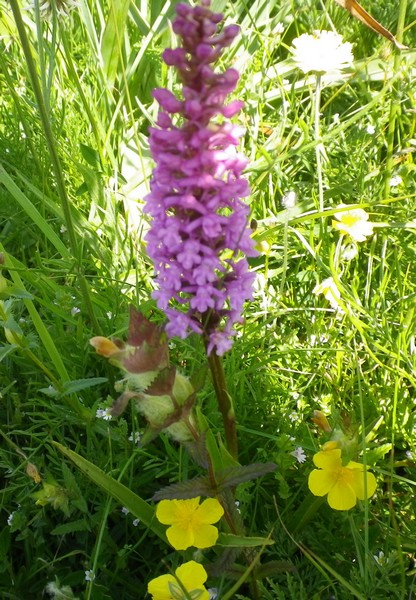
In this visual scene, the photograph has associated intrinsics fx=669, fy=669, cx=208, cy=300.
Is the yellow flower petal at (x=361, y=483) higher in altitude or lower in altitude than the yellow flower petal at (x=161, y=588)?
higher

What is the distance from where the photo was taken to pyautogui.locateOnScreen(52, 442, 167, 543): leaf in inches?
35.6

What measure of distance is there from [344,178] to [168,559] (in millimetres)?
979

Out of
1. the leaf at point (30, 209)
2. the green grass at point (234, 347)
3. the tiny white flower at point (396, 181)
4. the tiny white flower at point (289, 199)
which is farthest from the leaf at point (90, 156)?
the tiny white flower at point (396, 181)

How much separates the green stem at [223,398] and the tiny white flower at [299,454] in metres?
0.20

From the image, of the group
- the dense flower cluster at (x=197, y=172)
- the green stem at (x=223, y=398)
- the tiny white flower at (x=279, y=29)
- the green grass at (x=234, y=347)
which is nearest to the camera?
the dense flower cluster at (x=197, y=172)

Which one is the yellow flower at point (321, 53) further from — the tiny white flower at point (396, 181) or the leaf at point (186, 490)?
the leaf at point (186, 490)

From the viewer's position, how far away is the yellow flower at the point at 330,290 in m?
1.31

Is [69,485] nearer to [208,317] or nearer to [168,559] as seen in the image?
[168,559]

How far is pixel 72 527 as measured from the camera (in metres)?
1.04

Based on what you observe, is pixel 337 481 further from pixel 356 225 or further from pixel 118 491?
pixel 356 225

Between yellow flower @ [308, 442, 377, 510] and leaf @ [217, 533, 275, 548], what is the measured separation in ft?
0.38

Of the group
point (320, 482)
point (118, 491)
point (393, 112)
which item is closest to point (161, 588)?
point (118, 491)

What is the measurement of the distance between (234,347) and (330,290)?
0.22 meters

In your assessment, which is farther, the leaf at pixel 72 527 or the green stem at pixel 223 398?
the leaf at pixel 72 527
